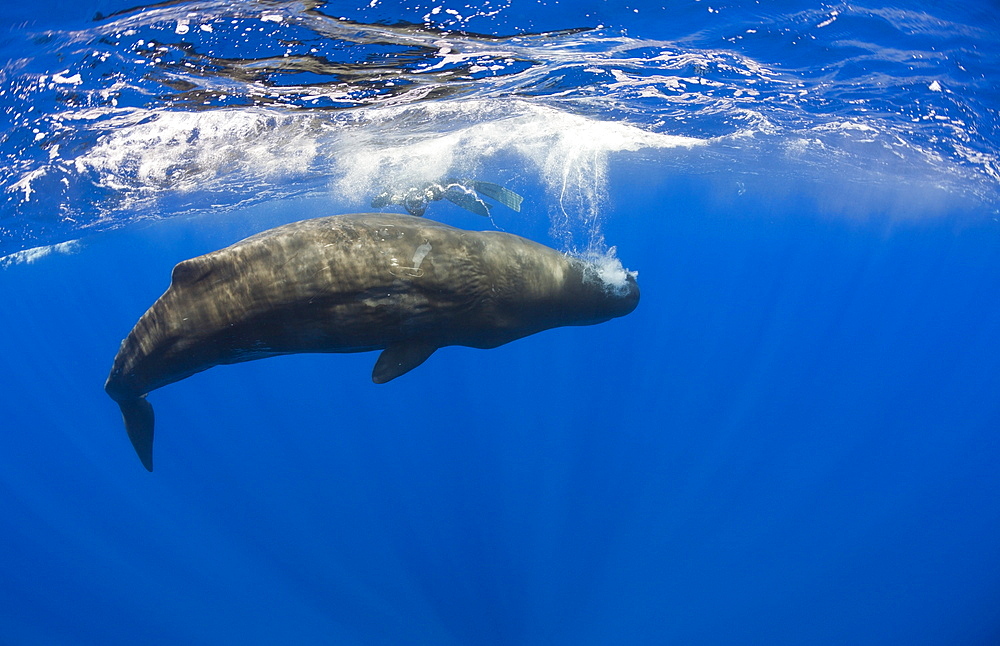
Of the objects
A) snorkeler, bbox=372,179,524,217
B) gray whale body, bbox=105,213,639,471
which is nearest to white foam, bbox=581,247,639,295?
gray whale body, bbox=105,213,639,471

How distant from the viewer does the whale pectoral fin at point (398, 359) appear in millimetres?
4504

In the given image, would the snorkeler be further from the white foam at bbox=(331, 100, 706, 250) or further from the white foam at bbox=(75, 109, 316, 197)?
the white foam at bbox=(75, 109, 316, 197)

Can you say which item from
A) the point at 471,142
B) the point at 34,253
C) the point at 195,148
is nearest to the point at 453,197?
the point at 195,148

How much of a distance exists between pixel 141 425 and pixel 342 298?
335 cm

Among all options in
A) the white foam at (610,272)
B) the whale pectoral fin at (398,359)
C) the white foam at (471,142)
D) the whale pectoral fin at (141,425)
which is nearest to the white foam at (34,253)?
the white foam at (471,142)

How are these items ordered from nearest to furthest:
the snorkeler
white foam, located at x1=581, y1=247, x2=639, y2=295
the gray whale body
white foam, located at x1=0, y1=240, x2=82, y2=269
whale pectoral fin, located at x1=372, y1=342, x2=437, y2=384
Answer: the gray whale body → whale pectoral fin, located at x1=372, y1=342, x2=437, y2=384 → white foam, located at x1=581, y1=247, x2=639, y2=295 → the snorkeler → white foam, located at x1=0, y1=240, x2=82, y2=269

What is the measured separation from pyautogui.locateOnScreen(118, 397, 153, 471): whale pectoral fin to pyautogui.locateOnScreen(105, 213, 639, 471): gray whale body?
0.60 meters

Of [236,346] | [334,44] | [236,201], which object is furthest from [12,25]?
[236,201]

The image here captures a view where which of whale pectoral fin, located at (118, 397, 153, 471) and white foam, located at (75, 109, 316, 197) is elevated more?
white foam, located at (75, 109, 316, 197)

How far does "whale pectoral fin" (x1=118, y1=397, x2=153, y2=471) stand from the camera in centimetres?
564

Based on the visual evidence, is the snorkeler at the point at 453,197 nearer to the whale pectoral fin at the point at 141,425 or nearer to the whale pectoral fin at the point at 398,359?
the whale pectoral fin at the point at 398,359

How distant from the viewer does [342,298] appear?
13.8 feet

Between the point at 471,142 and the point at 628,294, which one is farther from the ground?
the point at 628,294

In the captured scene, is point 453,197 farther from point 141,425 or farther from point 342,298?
point 141,425
